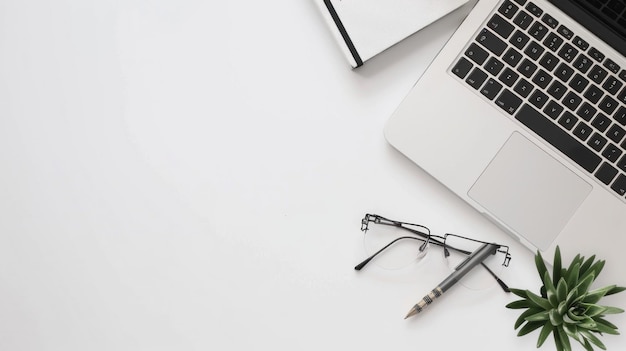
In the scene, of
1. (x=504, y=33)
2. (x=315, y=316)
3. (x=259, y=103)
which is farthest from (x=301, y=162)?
(x=504, y=33)

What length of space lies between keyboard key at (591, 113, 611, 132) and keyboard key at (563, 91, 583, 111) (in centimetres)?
3

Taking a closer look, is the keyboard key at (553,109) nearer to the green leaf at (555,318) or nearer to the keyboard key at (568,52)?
the keyboard key at (568,52)

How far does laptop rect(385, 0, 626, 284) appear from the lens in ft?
2.89

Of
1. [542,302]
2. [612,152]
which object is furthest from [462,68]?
[542,302]

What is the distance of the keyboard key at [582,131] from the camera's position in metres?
0.88

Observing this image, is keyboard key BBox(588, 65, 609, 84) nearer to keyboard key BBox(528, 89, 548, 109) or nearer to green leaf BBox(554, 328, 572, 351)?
keyboard key BBox(528, 89, 548, 109)

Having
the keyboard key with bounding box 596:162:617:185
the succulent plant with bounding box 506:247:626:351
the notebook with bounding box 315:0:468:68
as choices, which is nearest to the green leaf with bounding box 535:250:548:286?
the succulent plant with bounding box 506:247:626:351

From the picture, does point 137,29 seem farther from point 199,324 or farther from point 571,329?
point 571,329

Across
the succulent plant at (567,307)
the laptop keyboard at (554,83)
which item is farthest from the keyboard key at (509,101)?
the succulent plant at (567,307)

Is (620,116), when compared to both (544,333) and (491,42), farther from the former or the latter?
(544,333)

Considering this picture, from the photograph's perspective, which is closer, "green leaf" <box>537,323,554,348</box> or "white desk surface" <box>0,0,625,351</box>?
"green leaf" <box>537,323,554,348</box>

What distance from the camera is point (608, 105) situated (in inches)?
34.6

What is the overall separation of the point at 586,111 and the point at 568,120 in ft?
0.08

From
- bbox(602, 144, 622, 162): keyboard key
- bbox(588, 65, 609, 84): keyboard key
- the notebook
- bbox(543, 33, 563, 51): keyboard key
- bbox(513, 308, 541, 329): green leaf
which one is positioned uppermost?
the notebook
